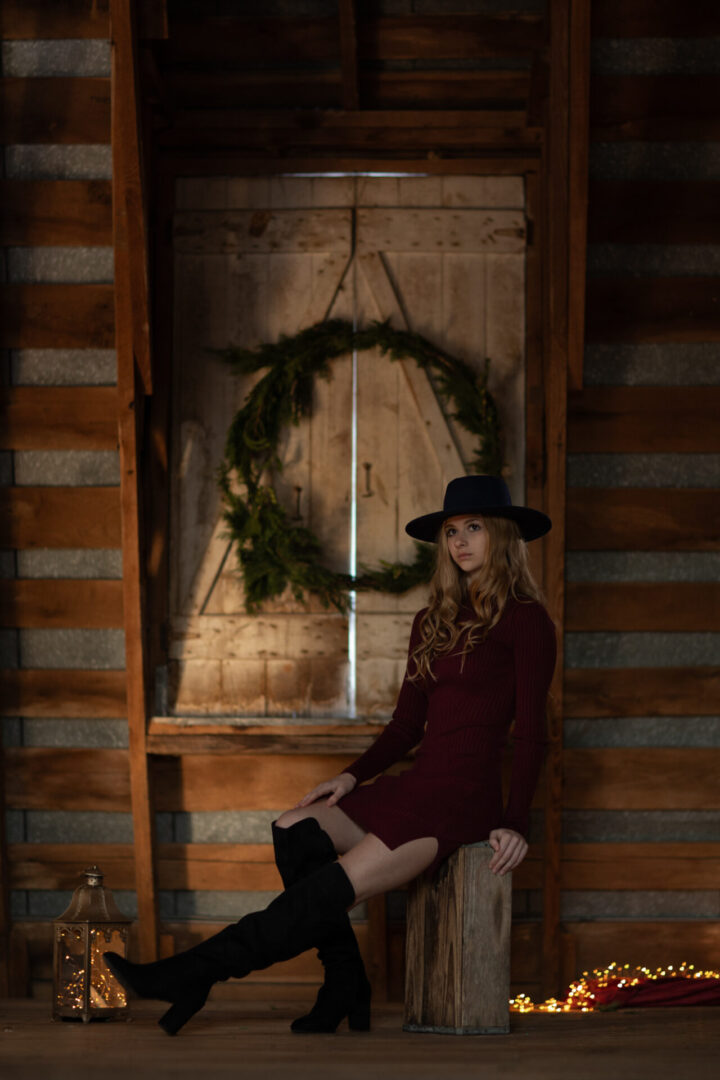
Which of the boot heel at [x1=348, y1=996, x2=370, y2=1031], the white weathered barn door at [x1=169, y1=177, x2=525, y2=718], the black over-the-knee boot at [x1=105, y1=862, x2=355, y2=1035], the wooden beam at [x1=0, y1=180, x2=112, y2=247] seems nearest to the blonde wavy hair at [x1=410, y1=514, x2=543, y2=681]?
the black over-the-knee boot at [x1=105, y1=862, x2=355, y2=1035]

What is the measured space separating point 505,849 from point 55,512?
6.58 feet

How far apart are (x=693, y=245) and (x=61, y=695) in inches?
104

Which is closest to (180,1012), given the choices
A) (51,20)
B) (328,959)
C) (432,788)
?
(328,959)

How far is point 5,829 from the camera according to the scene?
12.1 feet

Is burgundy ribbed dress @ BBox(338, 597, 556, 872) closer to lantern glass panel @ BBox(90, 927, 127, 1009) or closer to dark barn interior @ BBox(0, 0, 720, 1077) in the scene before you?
lantern glass panel @ BBox(90, 927, 127, 1009)

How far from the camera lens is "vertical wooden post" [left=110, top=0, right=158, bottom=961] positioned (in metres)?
3.18

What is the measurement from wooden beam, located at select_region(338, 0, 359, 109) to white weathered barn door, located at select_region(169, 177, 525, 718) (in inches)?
10.5

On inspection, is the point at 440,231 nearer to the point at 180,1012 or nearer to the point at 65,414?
the point at 65,414

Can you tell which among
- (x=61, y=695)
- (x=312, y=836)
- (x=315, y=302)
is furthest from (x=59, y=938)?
(x=315, y=302)

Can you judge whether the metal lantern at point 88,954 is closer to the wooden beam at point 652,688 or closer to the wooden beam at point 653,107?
the wooden beam at point 652,688

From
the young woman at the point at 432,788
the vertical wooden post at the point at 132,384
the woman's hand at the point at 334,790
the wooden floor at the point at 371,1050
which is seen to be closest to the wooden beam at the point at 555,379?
the young woman at the point at 432,788

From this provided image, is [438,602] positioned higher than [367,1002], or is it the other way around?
[438,602]

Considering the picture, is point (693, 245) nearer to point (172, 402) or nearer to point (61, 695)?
point (172, 402)

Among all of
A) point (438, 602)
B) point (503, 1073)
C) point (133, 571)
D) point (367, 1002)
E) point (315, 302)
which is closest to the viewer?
point (503, 1073)
